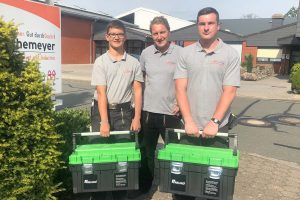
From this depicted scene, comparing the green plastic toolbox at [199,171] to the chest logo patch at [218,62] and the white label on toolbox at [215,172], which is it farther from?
the chest logo patch at [218,62]

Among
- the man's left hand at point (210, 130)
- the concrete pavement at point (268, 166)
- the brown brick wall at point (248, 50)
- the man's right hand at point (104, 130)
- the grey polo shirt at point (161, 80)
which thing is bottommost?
the concrete pavement at point (268, 166)

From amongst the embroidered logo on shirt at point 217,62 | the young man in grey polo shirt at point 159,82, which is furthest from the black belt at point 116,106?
the embroidered logo on shirt at point 217,62

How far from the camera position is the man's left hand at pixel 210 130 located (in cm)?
297

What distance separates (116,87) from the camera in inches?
133

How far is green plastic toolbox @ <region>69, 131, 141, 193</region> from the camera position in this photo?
111 inches

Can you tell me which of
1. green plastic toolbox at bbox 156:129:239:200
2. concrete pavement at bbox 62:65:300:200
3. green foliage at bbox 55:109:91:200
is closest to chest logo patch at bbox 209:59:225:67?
green plastic toolbox at bbox 156:129:239:200

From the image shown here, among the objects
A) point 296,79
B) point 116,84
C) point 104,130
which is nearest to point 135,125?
point 104,130

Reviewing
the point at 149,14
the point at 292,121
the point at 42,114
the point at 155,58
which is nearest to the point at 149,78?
the point at 155,58

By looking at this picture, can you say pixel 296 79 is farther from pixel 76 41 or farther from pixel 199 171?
pixel 76 41

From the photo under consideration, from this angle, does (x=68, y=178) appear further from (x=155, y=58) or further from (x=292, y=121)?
(x=292, y=121)

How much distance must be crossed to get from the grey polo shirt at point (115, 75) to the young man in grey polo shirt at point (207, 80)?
0.53 metres

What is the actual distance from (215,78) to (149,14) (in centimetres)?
4427

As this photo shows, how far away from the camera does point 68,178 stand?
11.9ft

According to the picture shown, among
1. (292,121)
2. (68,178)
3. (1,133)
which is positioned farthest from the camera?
(292,121)
